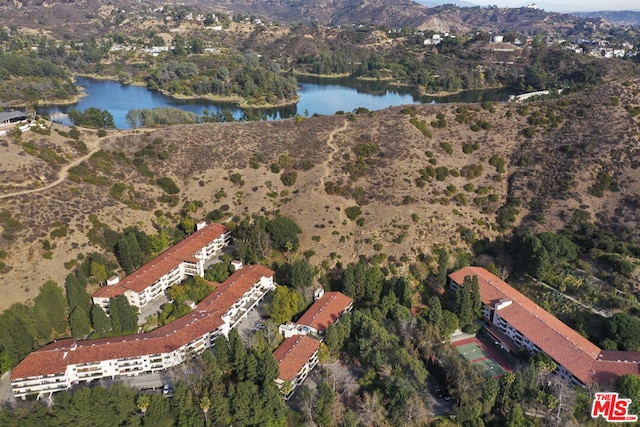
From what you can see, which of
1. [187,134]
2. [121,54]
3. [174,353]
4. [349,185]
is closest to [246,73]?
[121,54]

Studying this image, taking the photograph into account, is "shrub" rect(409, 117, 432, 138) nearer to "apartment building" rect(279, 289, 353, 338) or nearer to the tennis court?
"apartment building" rect(279, 289, 353, 338)

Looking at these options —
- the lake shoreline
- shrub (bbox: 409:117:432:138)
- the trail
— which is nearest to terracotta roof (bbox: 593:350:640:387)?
shrub (bbox: 409:117:432:138)

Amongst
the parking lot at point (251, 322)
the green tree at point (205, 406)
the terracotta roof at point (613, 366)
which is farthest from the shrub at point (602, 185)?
the green tree at point (205, 406)

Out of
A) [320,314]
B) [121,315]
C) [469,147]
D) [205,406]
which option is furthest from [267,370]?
[469,147]

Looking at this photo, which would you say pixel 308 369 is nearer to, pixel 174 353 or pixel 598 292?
pixel 174 353

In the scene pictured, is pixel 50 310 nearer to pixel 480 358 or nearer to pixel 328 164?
pixel 480 358
